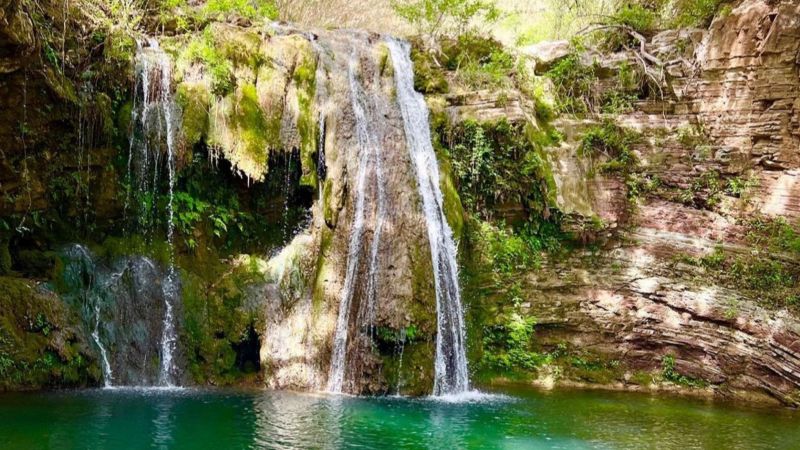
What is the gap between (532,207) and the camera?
1247 cm

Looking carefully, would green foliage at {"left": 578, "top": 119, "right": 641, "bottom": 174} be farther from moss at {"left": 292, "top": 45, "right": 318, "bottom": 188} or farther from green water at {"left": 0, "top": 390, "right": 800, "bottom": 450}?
moss at {"left": 292, "top": 45, "right": 318, "bottom": 188}

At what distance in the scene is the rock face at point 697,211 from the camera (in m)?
10.9

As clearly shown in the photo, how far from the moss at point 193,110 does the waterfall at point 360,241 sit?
2599 mm

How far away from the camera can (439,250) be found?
10633mm

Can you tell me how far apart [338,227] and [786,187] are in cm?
866

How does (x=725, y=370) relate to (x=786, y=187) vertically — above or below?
below

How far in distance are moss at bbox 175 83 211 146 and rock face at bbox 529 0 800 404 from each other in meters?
6.66

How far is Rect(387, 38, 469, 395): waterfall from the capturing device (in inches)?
392

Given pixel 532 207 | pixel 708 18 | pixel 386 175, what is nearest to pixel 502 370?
pixel 532 207

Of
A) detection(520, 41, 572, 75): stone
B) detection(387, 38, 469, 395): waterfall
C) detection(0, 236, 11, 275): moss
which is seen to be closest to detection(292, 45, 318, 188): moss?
detection(387, 38, 469, 395): waterfall

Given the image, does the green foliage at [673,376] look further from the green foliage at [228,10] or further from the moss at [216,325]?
the green foliage at [228,10]

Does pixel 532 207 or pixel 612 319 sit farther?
pixel 532 207

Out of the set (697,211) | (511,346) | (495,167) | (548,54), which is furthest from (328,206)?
(697,211)

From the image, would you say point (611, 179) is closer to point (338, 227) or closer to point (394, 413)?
point (338, 227)
